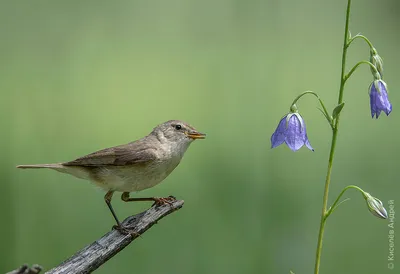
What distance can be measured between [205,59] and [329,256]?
0.98 m

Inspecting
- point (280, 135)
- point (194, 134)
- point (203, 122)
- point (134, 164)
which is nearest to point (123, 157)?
point (134, 164)

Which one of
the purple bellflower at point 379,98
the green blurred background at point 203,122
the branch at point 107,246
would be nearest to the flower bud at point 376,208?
the purple bellflower at point 379,98

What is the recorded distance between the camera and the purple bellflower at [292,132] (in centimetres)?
129

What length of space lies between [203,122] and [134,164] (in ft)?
5.05

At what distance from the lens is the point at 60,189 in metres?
2.89

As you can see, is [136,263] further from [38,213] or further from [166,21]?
[166,21]

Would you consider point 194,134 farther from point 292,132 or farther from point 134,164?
point 292,132

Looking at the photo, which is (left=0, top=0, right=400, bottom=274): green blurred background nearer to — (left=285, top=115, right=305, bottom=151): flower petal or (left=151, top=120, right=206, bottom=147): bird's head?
(left=151, top=120, right=206, bottom=147): bird's head

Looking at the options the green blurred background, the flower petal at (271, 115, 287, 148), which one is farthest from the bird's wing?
the green blurred background

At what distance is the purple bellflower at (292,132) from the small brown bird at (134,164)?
26 cm

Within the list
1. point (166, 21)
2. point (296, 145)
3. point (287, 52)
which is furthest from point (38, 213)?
point (296, 145)

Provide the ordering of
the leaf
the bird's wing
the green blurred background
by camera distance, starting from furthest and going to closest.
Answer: the green blurred background → the bird's wing → the leaf

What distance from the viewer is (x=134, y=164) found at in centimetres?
145

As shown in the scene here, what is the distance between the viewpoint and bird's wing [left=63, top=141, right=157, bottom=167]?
145 centimetres
